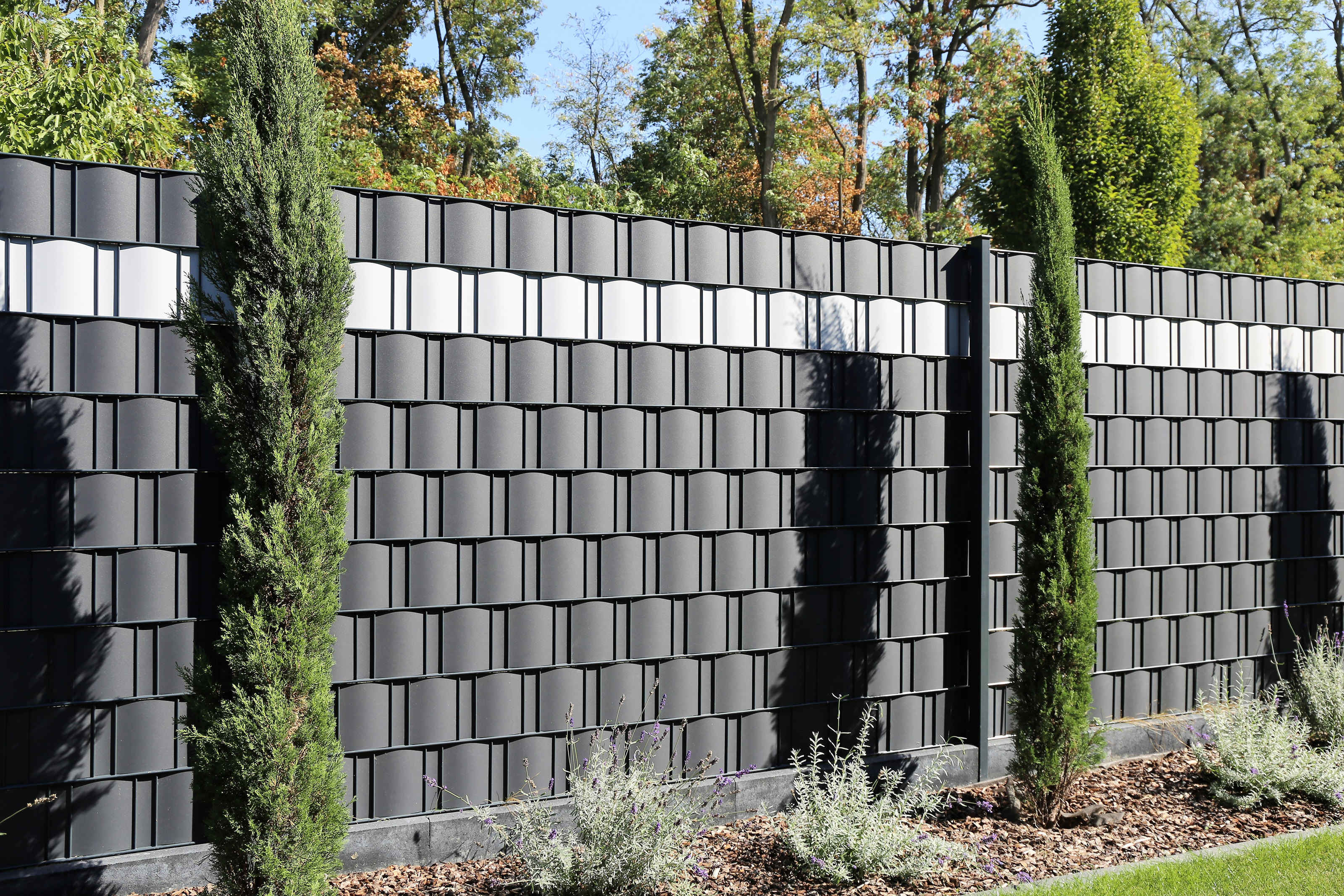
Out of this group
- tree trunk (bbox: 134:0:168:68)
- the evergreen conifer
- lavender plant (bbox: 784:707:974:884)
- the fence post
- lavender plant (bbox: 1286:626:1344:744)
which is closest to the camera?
lavender plant (bbox: 784:707:974:884)

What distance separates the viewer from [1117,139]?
364 inches

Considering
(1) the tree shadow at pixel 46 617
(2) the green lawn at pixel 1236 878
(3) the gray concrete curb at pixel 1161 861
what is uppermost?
(1) the tree shadow at pixel 46 617

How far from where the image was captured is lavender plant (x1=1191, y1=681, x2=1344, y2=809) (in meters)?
4.52

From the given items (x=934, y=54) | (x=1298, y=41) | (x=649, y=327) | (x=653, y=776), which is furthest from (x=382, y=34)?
(x=1298, y=41)

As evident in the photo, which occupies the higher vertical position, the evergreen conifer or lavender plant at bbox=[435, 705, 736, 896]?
the evergreen conifer

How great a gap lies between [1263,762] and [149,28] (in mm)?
13254

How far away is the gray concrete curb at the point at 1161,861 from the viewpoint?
3598 mm

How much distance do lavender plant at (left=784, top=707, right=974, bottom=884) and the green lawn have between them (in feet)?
1.16

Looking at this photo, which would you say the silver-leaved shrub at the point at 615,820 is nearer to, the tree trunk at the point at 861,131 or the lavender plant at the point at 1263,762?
the lavender plant at the point at 1263,762

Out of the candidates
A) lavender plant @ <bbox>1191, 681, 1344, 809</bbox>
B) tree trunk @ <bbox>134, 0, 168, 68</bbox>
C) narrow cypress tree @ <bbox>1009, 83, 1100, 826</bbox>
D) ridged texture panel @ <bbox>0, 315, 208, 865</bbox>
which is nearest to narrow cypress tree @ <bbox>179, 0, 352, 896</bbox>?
ridged texture panel @ <bbox>0, 315, 208, 865</bbox>

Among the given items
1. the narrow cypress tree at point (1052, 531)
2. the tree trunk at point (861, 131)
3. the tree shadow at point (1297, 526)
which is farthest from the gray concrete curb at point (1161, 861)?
the tree trunk at point (861, 131)

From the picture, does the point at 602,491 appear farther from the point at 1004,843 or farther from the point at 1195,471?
the point at 1195,471

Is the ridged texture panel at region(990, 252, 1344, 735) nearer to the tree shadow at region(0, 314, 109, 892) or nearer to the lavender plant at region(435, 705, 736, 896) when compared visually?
the lavender plant at region(435, 705, 736, 896)

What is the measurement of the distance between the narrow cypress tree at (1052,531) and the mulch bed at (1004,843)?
0.28 meters
